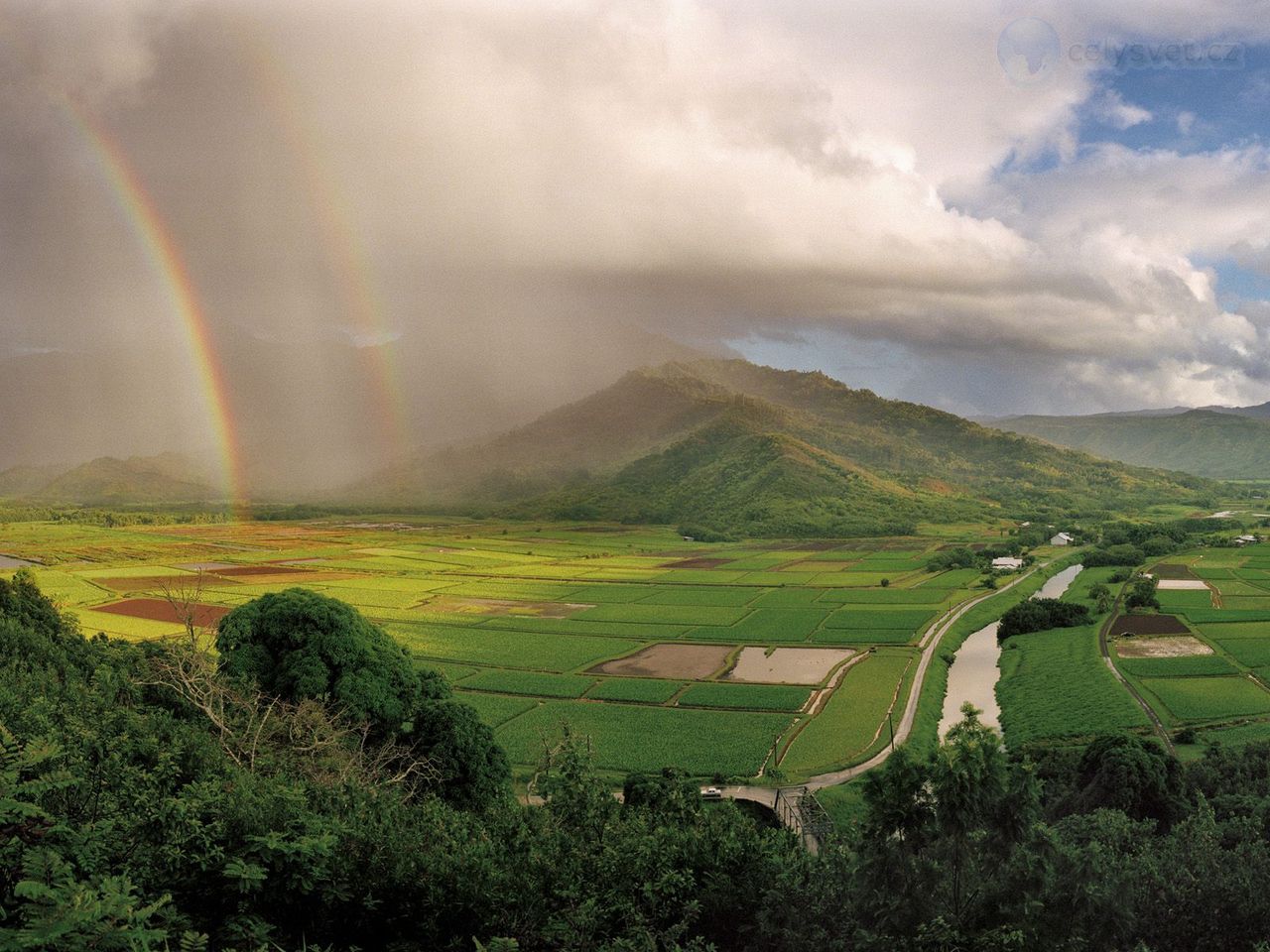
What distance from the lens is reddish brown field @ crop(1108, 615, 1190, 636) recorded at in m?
70.5

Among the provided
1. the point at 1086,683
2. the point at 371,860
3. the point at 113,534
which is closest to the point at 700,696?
the point at 1086,683

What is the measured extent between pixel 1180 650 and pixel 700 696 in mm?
40019

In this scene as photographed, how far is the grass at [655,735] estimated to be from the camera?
144 feet

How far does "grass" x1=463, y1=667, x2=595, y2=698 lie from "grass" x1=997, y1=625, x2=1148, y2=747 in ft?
95.9

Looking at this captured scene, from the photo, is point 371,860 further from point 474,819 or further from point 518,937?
point 474,819

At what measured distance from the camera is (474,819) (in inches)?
867

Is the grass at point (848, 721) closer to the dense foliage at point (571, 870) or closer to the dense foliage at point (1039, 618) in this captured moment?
the dense foliage at point (1039, 618)

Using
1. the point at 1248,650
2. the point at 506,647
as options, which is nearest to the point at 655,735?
the point at 506,647

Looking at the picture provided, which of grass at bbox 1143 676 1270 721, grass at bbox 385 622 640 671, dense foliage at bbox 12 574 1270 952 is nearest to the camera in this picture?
dense foliage at bbox 12 574 1270 952

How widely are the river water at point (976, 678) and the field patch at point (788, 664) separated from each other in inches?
352

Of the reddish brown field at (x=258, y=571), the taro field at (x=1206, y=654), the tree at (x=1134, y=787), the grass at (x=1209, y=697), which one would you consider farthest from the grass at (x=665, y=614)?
the tree at (x=1134, y=787)

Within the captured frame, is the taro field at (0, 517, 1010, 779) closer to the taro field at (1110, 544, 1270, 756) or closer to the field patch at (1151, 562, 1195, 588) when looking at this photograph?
the taro field at (1110, 544, 1270, 756)

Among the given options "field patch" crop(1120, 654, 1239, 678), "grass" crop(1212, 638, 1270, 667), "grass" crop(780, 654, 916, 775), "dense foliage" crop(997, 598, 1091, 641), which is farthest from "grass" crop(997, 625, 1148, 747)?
"grass" crop(1212, 638, 1270, 667)

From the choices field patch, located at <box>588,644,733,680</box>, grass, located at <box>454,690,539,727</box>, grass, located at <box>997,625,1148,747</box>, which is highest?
grass, located at <box>997,625,1148,747</box>
